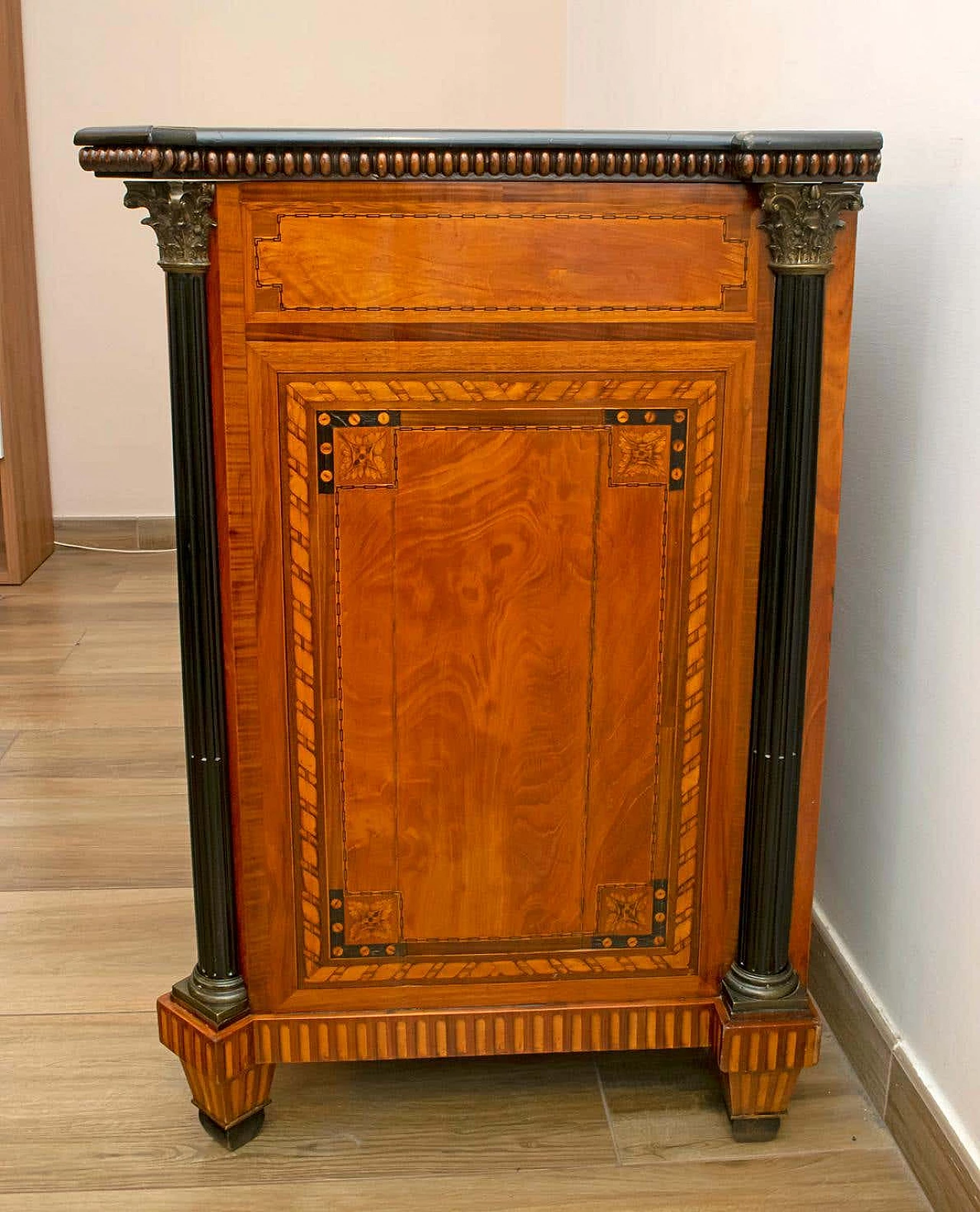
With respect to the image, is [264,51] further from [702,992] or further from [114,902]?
[702,992]

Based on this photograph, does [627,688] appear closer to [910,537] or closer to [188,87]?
[910,537]

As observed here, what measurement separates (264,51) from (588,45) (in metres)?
0.93

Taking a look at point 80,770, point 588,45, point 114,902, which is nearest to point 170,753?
point 80,770

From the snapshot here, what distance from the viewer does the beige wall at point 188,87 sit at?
364 cm

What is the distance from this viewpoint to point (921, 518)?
4.64ft

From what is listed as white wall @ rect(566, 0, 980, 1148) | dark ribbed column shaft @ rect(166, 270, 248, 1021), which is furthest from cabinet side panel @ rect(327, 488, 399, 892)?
white wall @ rect(566, 0, 980, 1148)

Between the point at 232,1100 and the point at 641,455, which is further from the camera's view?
the point at 232,1100

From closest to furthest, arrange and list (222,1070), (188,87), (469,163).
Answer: (469,163) < (222,1070) < (188,87)

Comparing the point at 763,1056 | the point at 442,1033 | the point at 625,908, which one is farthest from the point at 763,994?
the point at 442,1033

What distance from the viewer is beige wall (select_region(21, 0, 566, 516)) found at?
3637mm

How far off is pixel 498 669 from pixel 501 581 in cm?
9

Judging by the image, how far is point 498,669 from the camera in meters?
1.33

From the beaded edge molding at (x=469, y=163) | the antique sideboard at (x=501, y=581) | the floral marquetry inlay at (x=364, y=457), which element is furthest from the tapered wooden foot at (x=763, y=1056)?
the beaded edge molding at (x=469, y=163)

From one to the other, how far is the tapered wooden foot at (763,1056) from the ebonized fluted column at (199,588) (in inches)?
20.4
